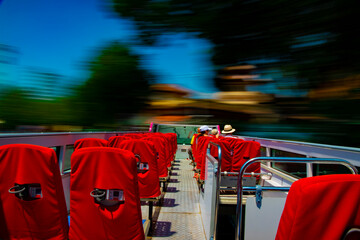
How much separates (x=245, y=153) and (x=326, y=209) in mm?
1793

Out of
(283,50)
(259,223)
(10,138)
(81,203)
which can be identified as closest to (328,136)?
(283,50)

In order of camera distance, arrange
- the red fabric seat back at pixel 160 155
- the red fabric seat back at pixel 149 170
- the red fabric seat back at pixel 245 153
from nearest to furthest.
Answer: the red fabric seat back at pixel 149 170, the red fabric seat back at pixel 245 153, the red fabric seat back at pixel 160 155

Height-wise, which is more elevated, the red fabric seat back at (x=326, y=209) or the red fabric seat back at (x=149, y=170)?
the red fabric seat back at (x=326, y=209)

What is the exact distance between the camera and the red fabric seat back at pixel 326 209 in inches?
18.8

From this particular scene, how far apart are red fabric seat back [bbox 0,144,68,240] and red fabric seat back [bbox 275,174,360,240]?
0.78 meters

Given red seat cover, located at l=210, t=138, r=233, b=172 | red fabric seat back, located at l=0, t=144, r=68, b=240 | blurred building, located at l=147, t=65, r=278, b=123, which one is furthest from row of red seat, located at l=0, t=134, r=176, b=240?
red seat cover, located at l=210, t=138, r=233, b=172

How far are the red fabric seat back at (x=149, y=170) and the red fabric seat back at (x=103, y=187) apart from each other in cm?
88

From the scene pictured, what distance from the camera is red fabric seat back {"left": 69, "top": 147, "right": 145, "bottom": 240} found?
2.92 feet

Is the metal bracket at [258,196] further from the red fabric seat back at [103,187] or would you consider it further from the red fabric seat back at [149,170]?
the red fabric seat back at [149,170]

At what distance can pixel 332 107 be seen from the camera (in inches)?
31.4

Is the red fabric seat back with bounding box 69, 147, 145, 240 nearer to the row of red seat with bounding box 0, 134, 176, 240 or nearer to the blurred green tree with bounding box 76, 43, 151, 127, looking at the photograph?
the row of red seat with bounding box 0, 134, 176, 240

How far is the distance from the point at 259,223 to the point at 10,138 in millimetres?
1506

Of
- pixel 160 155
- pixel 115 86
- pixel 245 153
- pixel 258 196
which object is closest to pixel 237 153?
pixel 245 153

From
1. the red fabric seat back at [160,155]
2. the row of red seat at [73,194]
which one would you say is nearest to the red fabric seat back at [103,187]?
the row of red seat at [73,194]
